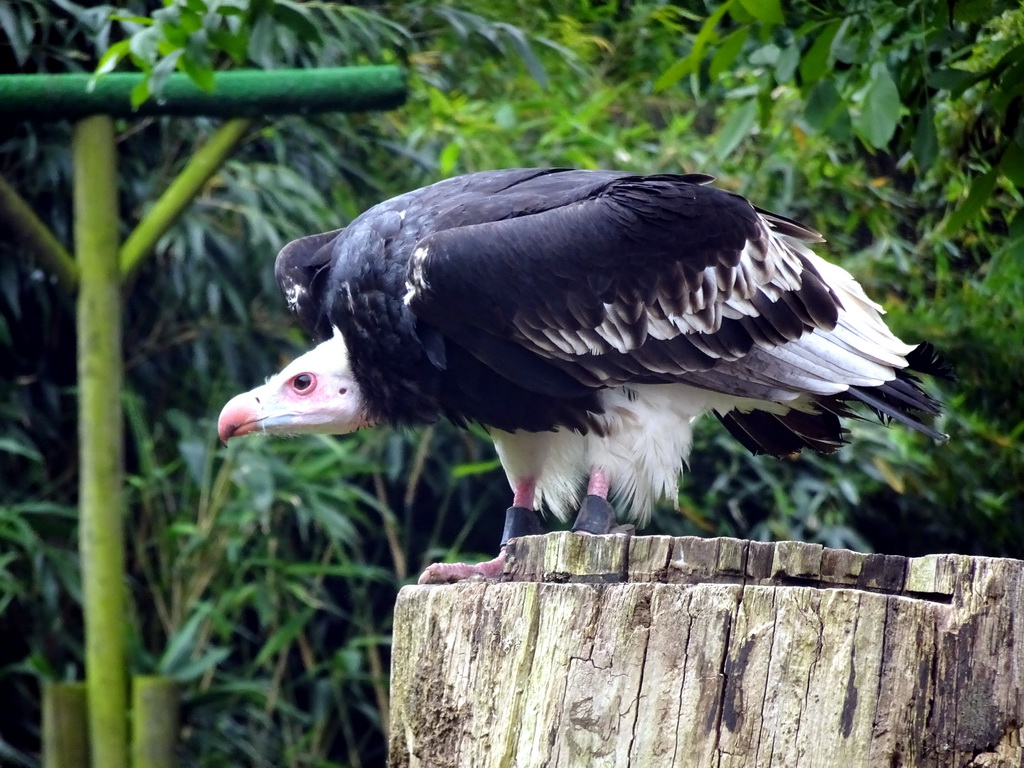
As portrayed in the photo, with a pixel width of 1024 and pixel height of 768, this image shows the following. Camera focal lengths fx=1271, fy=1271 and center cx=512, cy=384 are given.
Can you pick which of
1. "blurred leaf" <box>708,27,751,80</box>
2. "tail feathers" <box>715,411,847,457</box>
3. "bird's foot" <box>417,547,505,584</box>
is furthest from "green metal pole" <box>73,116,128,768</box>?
"blurred leaf" <box>708,27,751,80</box>

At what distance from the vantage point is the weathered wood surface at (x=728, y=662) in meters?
2.06

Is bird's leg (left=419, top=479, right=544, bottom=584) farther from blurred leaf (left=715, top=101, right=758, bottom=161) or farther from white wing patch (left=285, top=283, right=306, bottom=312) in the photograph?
blurred leaf (left=715, top=101, right=758, bottom=161)

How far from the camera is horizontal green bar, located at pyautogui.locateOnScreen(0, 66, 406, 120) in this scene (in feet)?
14.0

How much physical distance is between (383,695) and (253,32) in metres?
3.64

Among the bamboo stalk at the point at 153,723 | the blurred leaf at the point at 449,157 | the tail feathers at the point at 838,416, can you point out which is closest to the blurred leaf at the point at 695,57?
the tail feathers at the point at 838,416

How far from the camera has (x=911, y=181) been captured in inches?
284

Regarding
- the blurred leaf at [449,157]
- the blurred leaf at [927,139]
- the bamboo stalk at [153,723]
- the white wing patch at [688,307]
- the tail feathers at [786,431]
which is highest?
the blurred leaf at [449,157]

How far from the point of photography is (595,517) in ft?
11.8

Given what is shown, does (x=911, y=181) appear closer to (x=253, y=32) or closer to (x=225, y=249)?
(x=225, y=249)

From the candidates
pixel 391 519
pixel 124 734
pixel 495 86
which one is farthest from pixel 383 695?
pixel 495 86

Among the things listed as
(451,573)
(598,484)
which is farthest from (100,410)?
(598,484)

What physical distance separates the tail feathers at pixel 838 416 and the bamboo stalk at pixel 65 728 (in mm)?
2582

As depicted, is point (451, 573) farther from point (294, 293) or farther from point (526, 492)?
point (294, 293)

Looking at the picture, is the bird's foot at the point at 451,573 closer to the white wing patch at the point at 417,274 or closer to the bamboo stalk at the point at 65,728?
the white wing patch at the point at 417,274
